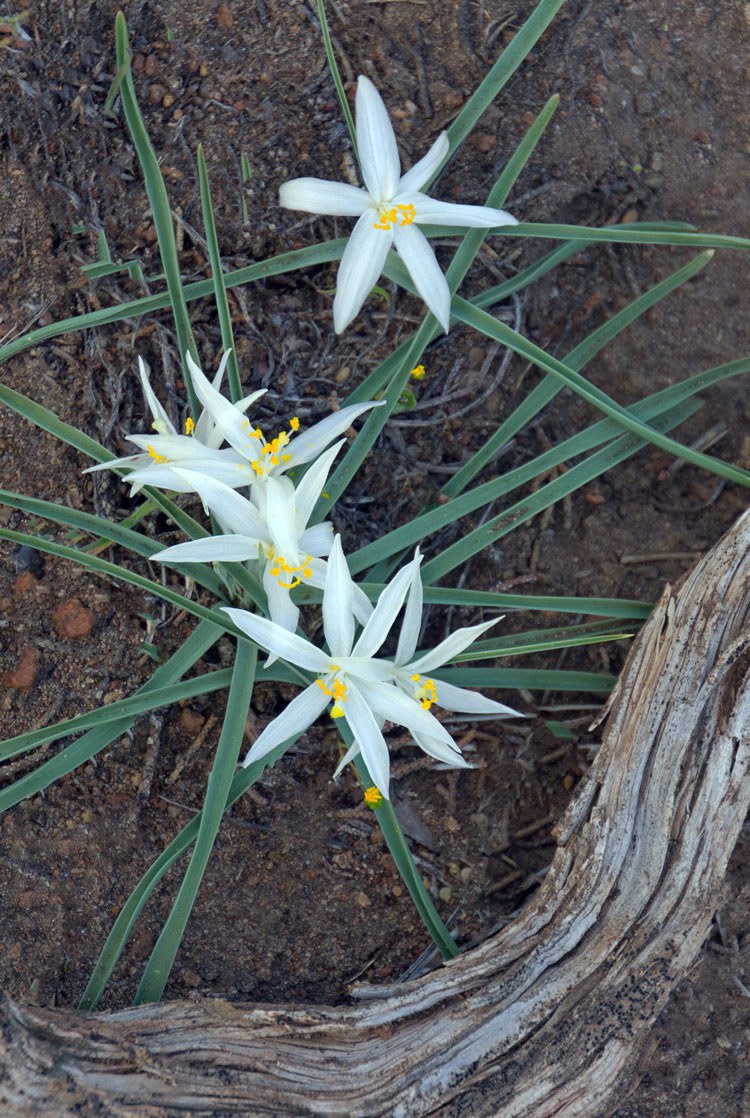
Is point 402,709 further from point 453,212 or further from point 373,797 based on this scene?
point 453,212

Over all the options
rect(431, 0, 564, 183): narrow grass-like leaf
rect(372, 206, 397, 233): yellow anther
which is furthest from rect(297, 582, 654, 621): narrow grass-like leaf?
rect(431, 0, 564, 183): narrow grass-like leaf

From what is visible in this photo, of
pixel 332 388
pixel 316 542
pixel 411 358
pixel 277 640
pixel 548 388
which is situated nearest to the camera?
pixel 277 640

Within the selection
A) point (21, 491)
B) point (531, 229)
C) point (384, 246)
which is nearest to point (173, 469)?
point (384, 246)

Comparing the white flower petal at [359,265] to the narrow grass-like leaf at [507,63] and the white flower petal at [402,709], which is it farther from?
the white flower petal at [402,709]

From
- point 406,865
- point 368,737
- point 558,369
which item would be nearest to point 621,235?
point 558,369

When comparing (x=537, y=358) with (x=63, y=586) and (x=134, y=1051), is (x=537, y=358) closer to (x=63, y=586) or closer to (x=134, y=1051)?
(x=63, y=586)

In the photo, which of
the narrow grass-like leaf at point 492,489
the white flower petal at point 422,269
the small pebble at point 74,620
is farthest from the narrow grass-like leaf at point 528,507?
the small pebble at point 74,620
